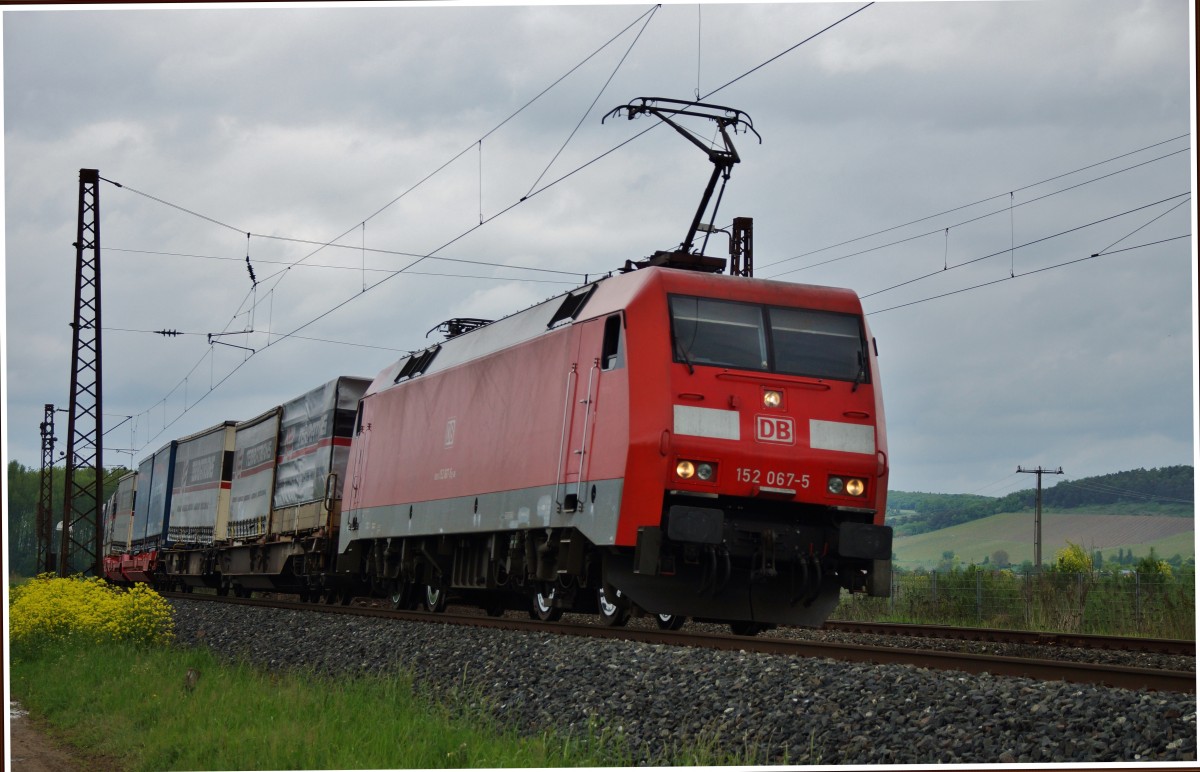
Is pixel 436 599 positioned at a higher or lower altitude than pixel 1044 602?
lower

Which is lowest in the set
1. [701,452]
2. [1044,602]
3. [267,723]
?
[267,723]

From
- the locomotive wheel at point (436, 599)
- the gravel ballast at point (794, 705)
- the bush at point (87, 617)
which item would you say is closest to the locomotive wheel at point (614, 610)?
the gravel ballast at point (794, 705)

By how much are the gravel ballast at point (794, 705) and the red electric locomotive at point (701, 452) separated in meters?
1.30

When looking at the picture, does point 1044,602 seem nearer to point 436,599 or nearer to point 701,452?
point 436,599

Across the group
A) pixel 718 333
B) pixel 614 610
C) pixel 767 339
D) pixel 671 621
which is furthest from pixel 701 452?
pixel 671 621

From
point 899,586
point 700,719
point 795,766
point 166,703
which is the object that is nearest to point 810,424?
point 700,719

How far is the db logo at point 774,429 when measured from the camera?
41.1ft

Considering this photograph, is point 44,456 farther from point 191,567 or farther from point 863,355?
point 863,355

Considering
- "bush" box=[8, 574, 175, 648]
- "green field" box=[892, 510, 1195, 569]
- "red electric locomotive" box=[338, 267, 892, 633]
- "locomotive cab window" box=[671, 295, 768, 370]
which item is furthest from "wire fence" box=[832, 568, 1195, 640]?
"green field" box=[892, 510, 1195, 569]

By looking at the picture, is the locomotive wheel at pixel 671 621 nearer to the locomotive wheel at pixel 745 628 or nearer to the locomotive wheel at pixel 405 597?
the locomotive wheel at pixel 745 628

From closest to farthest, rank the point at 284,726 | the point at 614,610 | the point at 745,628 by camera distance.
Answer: the point at 284,726 < the point at 614,610 < the point at 745,628

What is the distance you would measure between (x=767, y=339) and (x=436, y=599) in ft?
27.8

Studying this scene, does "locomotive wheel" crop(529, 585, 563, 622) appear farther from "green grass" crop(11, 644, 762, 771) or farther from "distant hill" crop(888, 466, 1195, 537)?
"distant hill" crop(888, 466, 1195, 537)

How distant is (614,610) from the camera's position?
14.1m
